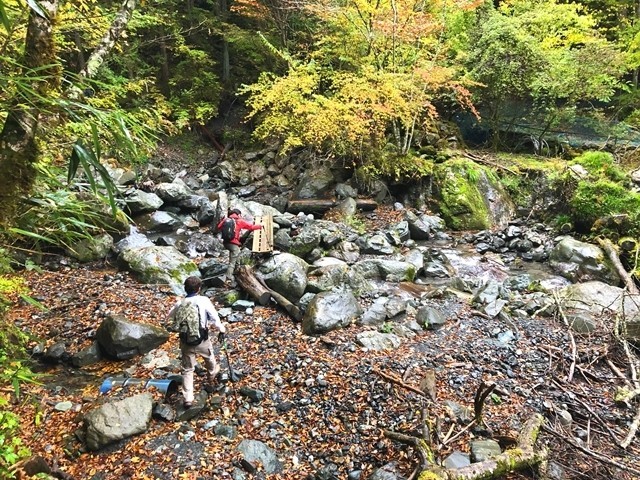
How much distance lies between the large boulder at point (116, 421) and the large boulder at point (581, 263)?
885 centimetres

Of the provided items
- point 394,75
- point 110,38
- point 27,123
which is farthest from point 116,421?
point 394,75

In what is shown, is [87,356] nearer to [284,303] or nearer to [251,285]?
[251,285]

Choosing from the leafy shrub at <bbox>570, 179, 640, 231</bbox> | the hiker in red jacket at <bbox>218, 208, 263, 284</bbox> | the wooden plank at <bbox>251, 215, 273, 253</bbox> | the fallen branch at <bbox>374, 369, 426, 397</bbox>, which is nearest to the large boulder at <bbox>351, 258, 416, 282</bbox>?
the wooden plank at <bbox>251, 215, 273, 253</bbox>

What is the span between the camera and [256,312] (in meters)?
6.48

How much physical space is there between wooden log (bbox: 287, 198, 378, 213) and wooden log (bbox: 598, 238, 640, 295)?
6.08 meters

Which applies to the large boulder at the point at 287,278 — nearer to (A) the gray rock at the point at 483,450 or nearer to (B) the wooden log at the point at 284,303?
(B) the wooden log at the point at 284,303

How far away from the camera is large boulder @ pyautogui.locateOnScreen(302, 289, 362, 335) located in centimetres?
577

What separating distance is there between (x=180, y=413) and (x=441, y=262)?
6894mm

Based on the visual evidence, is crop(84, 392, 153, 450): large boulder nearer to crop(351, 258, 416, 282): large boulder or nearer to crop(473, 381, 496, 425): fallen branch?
crop(473, 381, 496, 425): fallen branch

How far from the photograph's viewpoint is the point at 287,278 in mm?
6918

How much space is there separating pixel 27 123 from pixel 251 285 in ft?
17.0

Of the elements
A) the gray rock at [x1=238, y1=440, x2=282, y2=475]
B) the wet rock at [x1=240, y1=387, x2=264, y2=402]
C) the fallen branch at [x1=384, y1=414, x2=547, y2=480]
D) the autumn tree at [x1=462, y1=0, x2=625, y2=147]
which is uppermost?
the autumn tree at [x1=462, y1=0, x2=625, y2=147]

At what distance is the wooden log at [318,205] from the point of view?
481 inches

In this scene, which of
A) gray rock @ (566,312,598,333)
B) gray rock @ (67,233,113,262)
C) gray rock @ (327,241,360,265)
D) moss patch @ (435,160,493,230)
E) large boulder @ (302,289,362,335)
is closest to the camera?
large boulder @ (302,289,362,335)
